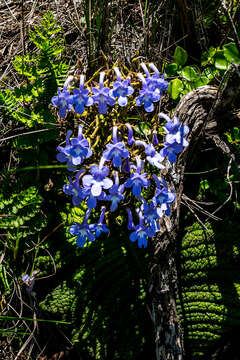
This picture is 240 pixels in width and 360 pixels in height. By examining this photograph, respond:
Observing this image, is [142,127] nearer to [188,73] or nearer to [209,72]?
[188,73]

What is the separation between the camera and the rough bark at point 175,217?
77.9 inches

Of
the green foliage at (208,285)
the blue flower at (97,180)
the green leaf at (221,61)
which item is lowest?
the green foliage at (208,285)

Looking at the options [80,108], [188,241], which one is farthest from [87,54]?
[188,241]

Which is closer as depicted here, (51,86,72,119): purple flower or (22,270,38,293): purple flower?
(51,86,72,119): purple flower

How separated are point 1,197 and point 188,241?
1223 mm

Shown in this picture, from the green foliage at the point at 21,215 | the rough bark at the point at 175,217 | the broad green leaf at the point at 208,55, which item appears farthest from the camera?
the broad green leaf at the point at 208,55

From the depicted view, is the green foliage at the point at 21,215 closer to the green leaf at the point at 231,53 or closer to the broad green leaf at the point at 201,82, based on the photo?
the broad green leaf at the point at 201,82

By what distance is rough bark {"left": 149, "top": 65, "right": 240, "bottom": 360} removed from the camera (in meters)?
1.98

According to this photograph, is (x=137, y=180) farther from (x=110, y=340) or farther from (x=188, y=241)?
(x=110, y=340)

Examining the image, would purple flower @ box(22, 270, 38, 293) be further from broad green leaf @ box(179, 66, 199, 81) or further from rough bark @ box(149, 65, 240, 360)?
broad green leaf @ box(179, 66, 199, 81)

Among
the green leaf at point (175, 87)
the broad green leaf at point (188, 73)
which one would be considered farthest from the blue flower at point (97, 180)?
the broad green leaf at point (188, 73)

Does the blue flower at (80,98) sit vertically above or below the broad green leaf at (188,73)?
below

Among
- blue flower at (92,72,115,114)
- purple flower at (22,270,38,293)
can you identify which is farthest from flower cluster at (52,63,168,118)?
purple flower at (22,270,38,293)

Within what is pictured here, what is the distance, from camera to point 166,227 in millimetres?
2033
